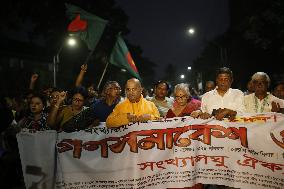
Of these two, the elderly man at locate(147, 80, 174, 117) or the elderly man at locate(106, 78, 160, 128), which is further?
the elderly man at locate(147, 80, 174, 117)

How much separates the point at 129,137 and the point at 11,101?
5.83 meters

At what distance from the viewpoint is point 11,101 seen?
9.75 metres

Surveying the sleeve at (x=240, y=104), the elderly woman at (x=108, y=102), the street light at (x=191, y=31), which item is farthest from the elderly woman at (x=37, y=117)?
the street light at (x=191, y=31)

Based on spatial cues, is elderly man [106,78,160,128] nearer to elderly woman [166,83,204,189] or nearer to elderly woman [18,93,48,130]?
elderly woman [166,83,204,189]

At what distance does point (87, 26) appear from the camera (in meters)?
11.0

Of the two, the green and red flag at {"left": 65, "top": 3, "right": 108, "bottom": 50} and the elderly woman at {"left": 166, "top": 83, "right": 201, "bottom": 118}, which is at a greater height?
the green and red flag at {"left": 65, "top": 3, "right": 108, "bottom": 50}

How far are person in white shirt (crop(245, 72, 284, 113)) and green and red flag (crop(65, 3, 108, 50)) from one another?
21.0ft

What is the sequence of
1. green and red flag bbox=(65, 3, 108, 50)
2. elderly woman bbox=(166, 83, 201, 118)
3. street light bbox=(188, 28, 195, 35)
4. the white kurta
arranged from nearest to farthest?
1. the white kurta
2. elderly woman bbox=(166, 83, 201, 118)
3. green and red flag bbox=(65, 3, 108, 50)
4. street light bbox=(188, 28, 195, 35)

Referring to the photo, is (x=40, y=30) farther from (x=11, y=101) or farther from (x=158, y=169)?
(x=158, y=169)

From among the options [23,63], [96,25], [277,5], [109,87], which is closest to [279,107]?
[109,87]

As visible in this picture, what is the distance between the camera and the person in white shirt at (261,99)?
5.48 metres

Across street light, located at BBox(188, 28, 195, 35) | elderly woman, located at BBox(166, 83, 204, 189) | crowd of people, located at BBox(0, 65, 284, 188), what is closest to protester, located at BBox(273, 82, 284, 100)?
crowd of people, located at BBox(0, 65, 284, 188)

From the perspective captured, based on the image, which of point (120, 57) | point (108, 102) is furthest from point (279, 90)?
point (120, 57)

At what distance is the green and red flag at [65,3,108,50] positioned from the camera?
1097 cm
